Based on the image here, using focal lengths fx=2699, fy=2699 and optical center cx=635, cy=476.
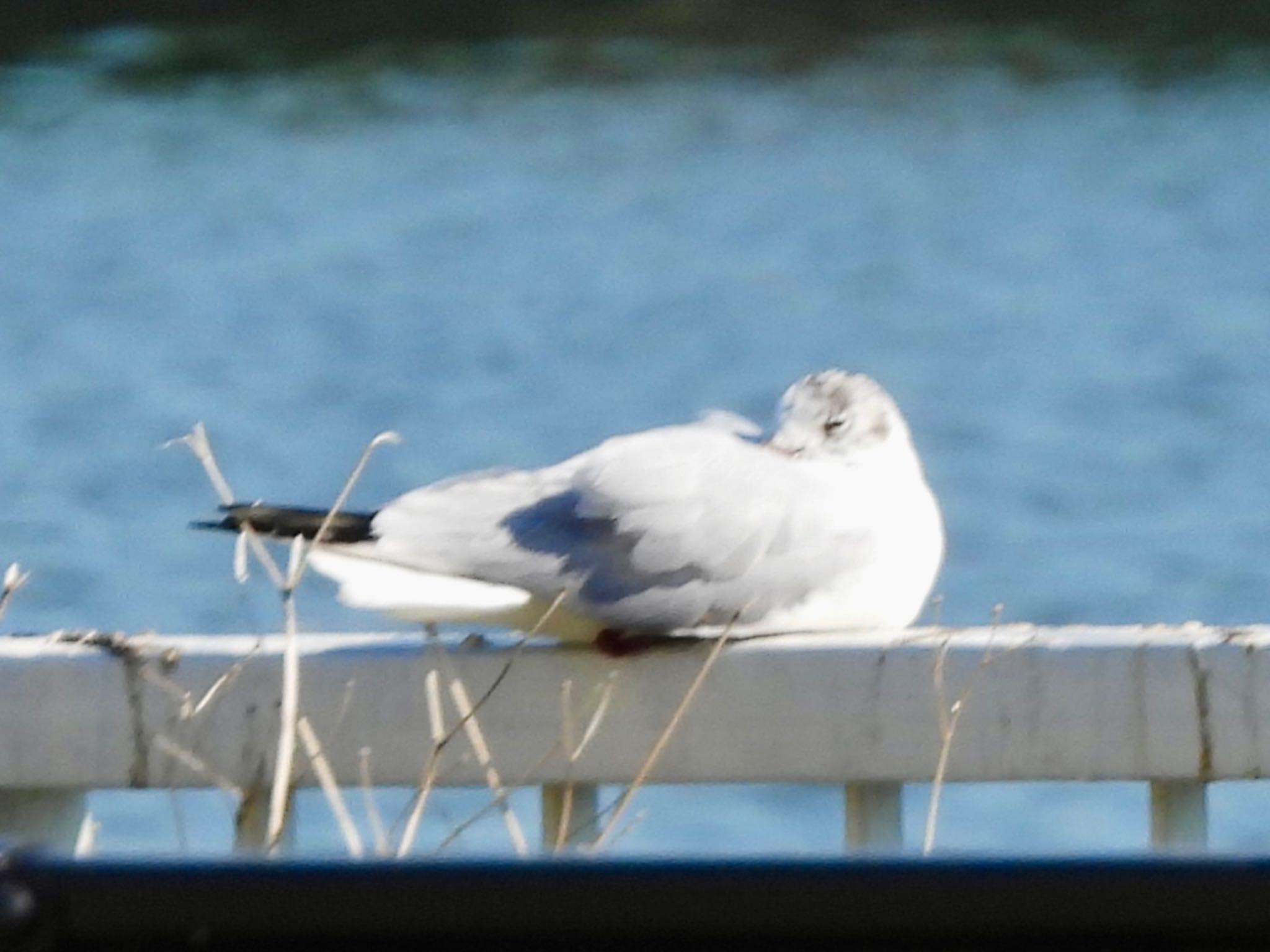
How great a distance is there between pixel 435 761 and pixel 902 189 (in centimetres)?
985

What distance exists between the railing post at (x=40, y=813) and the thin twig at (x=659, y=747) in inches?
13.4

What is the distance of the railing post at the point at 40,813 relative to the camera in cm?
169

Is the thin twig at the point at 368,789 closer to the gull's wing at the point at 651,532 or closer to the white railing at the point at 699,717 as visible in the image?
the white railing at the point at 699,717

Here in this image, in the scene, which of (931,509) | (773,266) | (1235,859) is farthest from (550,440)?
(1235,859)

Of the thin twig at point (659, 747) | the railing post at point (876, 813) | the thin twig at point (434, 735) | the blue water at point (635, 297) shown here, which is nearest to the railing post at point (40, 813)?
the thin twig at point (434, 735)

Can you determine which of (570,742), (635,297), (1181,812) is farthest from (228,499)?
(635,297)

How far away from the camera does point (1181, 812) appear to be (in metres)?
1.68

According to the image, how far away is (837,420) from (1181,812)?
44cm

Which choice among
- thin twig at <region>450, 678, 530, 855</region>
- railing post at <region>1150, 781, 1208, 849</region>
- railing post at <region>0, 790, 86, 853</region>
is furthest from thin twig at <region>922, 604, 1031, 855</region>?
railing post at <region>0, 790, 86, 853</region>

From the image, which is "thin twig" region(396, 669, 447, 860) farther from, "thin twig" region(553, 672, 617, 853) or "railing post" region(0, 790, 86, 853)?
"railing post" region(0, 790, 86, 853)

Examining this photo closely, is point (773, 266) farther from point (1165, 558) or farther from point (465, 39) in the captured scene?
point (1165, 558)

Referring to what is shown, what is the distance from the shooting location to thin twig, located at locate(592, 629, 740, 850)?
1.61 meters

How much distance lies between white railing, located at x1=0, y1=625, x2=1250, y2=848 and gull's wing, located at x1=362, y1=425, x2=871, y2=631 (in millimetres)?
117

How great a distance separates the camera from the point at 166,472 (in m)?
7.64
